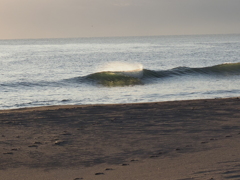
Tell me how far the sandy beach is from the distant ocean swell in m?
13.4

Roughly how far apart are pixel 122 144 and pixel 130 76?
71.6ft

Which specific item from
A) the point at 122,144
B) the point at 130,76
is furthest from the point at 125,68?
the point at 122,144

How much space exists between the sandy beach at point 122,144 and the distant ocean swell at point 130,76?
43.8 feet

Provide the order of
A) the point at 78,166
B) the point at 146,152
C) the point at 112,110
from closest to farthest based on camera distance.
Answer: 1. the point at 78,166
2. the point at 146,152
3. the point at 112,110

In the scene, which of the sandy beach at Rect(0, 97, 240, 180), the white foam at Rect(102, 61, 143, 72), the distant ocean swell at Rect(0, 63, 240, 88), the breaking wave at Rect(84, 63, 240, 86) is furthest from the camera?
the white foam at Rect(102, 61, 143, 72)

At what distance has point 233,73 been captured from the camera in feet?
108

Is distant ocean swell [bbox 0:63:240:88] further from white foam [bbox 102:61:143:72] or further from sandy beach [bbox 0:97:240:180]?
sandy beach [bbox 0:97:240:180]

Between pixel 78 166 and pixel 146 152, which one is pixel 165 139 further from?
pixel 78 166

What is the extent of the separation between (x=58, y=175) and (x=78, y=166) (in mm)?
616

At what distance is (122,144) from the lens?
325 inches

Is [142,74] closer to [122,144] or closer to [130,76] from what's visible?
[130,76]

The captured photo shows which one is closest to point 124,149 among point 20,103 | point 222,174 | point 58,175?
point 58,175

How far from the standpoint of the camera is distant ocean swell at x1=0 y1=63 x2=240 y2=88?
25.7m

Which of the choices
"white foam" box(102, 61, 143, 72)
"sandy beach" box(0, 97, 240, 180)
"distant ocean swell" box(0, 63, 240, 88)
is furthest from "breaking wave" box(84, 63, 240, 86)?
"sandy beach" box(0, 97, 240, 180)
